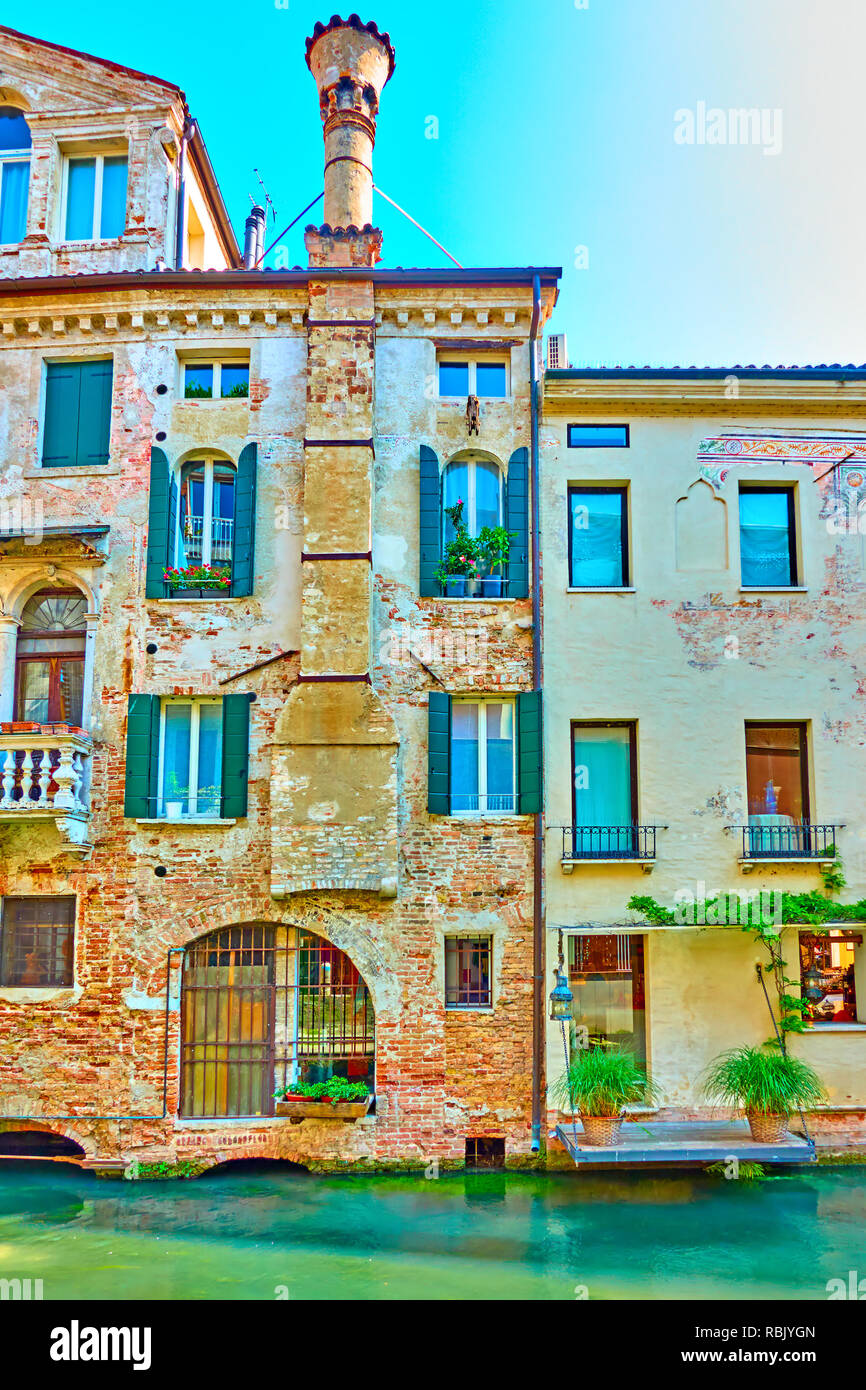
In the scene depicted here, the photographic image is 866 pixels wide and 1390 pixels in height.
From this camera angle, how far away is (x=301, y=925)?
48.6 feet

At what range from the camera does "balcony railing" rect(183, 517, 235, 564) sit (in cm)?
1599

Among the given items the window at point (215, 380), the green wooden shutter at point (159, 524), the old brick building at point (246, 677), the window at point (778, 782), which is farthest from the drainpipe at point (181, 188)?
the window at point (778, 782)

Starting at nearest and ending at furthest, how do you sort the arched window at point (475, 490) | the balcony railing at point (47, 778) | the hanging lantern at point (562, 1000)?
1. the hanging lantern at point (562, 1000)
2. the balcony railing at point (47, 778)
3. the arched window at point (475, 490)

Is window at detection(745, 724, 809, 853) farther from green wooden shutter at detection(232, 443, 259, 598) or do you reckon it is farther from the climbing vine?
green wooden shutter at detection(232, 443, 259, 598)

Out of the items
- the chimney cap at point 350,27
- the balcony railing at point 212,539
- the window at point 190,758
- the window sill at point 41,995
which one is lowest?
the window sill at point 41,995

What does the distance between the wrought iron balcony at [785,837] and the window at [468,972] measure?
160 inches

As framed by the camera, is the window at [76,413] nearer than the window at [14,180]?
Yes

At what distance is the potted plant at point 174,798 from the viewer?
15.3m

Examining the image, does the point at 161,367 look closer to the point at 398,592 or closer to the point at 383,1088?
the point at 398,592

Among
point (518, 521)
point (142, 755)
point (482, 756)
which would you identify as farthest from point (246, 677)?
point (518, 521)

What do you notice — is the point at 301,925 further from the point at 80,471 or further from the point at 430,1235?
the point at 80,471

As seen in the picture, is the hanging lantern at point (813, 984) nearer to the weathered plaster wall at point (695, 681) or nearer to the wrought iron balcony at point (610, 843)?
the weathered plaster wall at point (695, 681)

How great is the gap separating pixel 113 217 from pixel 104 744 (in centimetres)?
860
